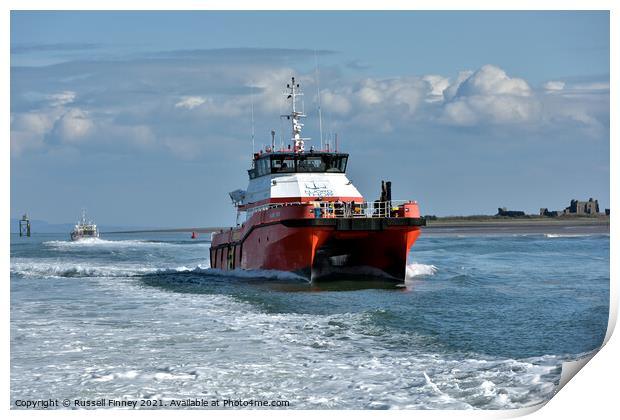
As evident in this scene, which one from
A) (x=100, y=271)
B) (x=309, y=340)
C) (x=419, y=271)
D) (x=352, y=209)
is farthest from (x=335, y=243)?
(x=100, y=271)

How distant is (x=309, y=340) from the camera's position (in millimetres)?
15945

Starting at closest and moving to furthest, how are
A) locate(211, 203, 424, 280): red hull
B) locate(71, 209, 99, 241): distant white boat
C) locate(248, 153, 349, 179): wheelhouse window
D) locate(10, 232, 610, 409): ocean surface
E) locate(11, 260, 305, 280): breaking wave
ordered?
locate(10, 232, 610, 409): ocean surface, locate(211, 203, 424, 280): red hull, locate(248, 153, 349, 179): wheelhouse window, locate(11, 260, 305, 280): breaking wave, locate(71, 209, 99, 241): distant white boat

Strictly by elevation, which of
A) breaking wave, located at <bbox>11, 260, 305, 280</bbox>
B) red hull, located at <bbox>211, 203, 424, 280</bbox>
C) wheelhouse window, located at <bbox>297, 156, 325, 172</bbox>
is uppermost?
wheelhouse window, located at <bbox>297, 156, 325, 172</bbox>

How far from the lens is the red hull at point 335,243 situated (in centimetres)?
2519

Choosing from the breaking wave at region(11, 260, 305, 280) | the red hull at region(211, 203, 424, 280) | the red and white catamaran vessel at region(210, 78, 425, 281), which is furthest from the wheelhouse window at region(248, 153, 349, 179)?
the breaking wave at region(11, 260, 305, 280)

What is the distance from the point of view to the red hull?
2519cm

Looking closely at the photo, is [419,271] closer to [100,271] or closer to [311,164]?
[311,164]

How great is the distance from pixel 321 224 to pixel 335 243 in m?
1.34

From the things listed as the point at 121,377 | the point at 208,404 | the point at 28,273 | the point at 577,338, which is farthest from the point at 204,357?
the point at 28,273

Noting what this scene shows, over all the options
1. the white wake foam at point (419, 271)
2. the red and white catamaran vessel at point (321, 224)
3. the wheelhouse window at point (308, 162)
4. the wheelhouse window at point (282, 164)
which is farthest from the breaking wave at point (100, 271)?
the white wake foam at point (419, 271)

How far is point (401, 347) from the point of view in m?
15.3

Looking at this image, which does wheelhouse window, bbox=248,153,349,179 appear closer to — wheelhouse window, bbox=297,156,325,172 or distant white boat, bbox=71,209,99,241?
wheelhouse window, bbox=297,156,325,172

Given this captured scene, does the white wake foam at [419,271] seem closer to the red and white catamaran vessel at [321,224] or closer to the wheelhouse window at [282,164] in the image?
the red and white catamaran vessel at [321,224]

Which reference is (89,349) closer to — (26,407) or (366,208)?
(26,407)
